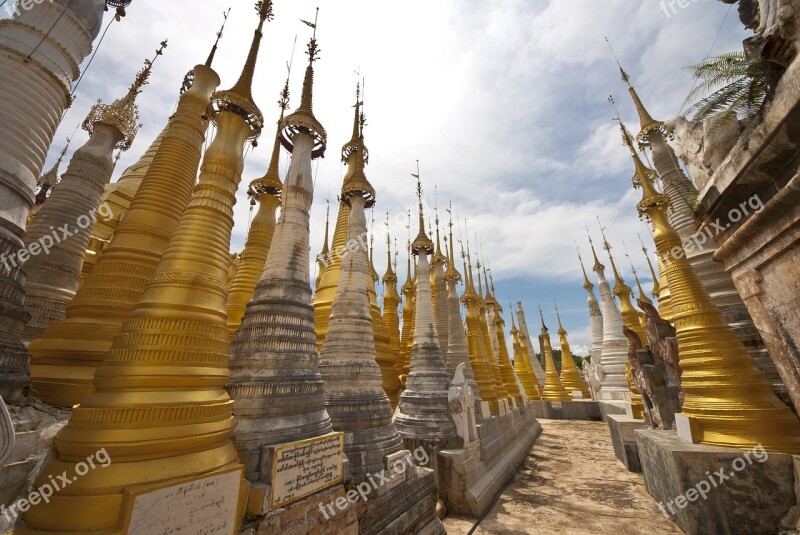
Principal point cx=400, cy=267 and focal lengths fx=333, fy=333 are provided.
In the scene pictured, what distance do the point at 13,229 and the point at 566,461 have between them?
19656 mm

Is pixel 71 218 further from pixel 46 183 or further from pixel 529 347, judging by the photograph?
pixel 529 347

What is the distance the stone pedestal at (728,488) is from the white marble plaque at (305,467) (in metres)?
Result: 7.36

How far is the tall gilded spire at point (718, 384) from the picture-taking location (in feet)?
23.2

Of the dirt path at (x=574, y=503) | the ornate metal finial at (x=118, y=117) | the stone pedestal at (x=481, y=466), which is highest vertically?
the ornate metal finial at (x=118, y=117)

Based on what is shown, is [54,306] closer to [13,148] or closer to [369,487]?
[13,148]

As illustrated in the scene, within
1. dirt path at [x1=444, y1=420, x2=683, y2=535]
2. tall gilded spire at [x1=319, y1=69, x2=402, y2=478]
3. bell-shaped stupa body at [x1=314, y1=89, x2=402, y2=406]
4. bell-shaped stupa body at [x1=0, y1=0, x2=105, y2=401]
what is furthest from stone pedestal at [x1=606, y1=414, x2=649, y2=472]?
bell-shaped stupa body at [x1=0, y1=0, x2=105, y2=401]

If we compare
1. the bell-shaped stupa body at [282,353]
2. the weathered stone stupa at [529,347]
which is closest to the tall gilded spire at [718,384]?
the bell-shaped stupa body at [282,353]

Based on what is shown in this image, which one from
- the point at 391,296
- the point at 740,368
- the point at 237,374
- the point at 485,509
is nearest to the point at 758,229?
the point at 740,368

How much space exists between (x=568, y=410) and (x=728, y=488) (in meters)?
25.1

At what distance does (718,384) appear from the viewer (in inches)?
313

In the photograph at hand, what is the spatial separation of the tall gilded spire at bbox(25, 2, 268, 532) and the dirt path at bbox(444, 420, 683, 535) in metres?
7.54

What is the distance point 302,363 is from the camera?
639 cm

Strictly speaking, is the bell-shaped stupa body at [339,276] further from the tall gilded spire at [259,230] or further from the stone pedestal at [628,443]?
the stone pedestal at [628,443]

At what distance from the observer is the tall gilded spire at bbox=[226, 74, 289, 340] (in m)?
10.5
